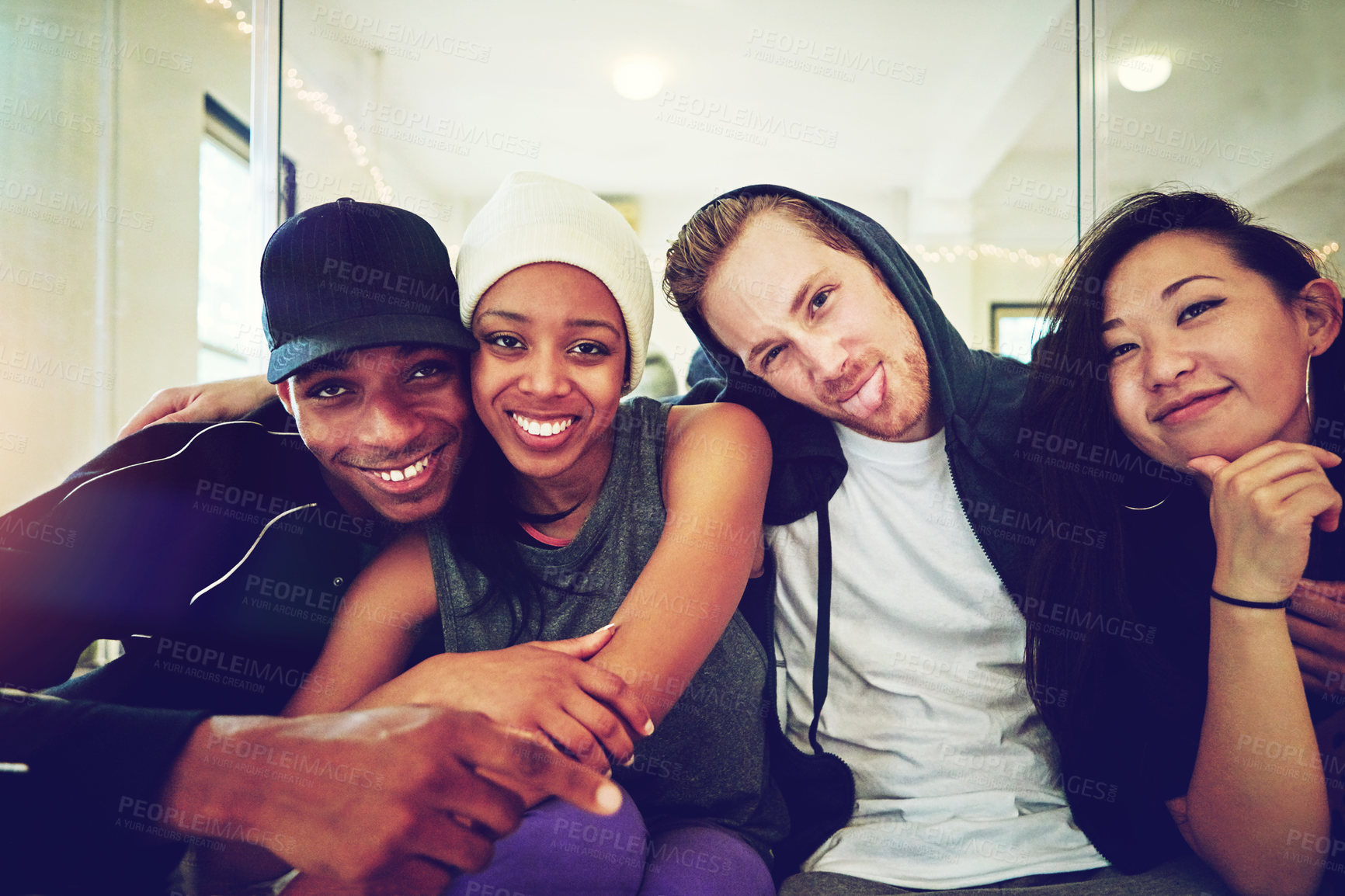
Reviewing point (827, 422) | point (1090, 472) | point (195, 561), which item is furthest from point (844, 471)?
point (195, 561)

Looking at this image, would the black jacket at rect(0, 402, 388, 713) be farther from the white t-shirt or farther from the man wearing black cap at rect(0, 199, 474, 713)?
the white t-shirt

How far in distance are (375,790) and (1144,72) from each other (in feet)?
9.88

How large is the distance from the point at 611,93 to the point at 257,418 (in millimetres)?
3130

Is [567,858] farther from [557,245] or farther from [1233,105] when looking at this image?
[1233,105]

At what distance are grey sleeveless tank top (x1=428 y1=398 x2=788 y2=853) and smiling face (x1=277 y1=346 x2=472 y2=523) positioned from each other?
81 mm

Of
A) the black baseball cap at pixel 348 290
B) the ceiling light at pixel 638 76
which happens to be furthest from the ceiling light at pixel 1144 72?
the black baseball cap at pixel 348 290

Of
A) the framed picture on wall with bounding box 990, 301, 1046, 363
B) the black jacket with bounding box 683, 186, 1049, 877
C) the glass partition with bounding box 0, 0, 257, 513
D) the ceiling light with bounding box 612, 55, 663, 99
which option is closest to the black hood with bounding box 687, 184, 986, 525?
the black jacket with bounding box 683, 186, 1049, 877

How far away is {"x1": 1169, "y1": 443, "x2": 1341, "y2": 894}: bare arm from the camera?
0.85 meters

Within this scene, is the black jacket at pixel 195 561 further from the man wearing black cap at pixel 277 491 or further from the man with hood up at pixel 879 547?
the man with hood up at pixel 879 547

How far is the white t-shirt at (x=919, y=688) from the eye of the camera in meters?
1.03

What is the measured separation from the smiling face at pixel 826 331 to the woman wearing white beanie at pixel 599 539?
12cm

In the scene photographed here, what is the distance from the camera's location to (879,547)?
1.19m

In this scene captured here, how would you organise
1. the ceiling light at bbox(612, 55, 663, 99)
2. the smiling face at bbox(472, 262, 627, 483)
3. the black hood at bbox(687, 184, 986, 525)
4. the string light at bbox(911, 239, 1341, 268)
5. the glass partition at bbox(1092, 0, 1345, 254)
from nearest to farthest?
the smiling face at bbox(472, 262, 627, 483) < the black hood at bbox(687, 184, 986, 525) < the glass partition at bbox(1092, 0, 1345, 254) < the ceiling light at bbox(612, 55, 663, 99) < the string light at bbox(911, 239, 1341, 268)

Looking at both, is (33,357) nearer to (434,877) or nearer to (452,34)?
(452,34)
